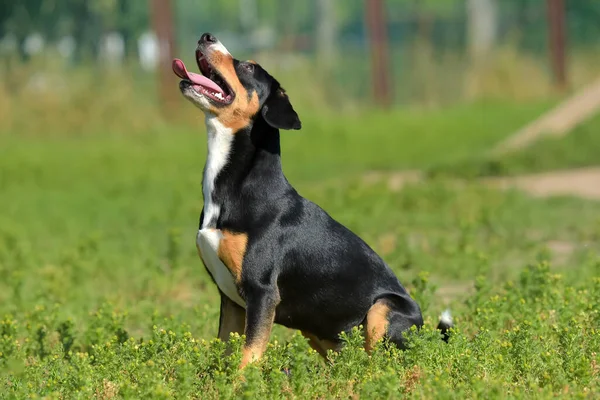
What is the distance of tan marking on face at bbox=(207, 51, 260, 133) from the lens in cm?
562

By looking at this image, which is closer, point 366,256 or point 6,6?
point 366,256

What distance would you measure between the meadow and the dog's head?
1.03m

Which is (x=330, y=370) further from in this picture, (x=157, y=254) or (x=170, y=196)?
(x=170, y=196)

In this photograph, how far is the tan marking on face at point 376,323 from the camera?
561 cm

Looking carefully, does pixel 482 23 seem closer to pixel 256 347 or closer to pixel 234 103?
pixel 234 103

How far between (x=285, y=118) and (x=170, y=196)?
758cm

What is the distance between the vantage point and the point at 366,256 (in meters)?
5.77

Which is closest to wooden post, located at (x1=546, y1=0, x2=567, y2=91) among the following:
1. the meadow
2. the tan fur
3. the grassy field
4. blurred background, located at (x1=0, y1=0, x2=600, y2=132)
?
blurred background, located at (x1=0, y1=0, x2=600, y2=132)

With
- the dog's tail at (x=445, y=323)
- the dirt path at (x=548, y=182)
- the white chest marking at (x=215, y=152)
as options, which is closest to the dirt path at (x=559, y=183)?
the dirt path at (x=548, y=182)

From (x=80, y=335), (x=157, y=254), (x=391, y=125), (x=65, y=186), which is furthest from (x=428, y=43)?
(x=80, y=335)

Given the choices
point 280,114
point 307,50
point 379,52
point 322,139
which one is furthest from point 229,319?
point 307,50

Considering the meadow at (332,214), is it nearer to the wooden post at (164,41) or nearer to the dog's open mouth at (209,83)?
the wooden post at (164,41)

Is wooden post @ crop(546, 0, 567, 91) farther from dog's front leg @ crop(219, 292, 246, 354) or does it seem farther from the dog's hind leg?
dog's front leg @ crop(219, 292, 246, 354)

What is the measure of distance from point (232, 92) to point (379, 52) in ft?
52.0
